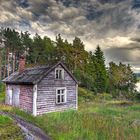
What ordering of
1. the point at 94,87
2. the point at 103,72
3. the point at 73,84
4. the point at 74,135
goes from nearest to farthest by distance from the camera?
1. the point at 74,135
2. the point at 73,84
3. the point at 94,87
4. the point at 103,72

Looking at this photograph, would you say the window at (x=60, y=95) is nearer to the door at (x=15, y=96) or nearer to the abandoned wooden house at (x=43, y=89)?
the abandoned wooden house at (x=43, y=89)

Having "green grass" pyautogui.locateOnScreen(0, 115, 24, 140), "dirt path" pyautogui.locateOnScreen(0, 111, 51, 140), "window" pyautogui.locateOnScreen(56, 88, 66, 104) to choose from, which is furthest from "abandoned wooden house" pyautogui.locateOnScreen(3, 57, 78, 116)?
"green grass" pyautogui.locateOnScreen(0, 115, 24, 140)

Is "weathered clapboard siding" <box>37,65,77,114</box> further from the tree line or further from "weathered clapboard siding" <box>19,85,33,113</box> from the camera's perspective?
the tree line

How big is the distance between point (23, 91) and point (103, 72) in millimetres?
42434

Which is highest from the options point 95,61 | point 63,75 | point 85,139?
point 95,61

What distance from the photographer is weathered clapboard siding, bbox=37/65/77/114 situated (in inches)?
964

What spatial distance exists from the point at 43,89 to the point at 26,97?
217 centimetres

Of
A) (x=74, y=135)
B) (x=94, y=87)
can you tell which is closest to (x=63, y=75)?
(x=74, y=135)

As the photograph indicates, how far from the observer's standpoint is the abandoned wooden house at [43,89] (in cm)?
2417

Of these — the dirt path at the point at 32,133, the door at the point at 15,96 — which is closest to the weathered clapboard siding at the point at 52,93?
the door at the point at 15,96

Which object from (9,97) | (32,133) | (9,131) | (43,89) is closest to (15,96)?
(9,97)

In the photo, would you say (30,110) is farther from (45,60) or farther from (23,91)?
(45,60)

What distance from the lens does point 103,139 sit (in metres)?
13.6

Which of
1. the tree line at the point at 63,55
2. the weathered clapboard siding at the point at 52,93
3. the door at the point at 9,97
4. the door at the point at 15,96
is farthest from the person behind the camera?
the tree line at the point at 63,55
